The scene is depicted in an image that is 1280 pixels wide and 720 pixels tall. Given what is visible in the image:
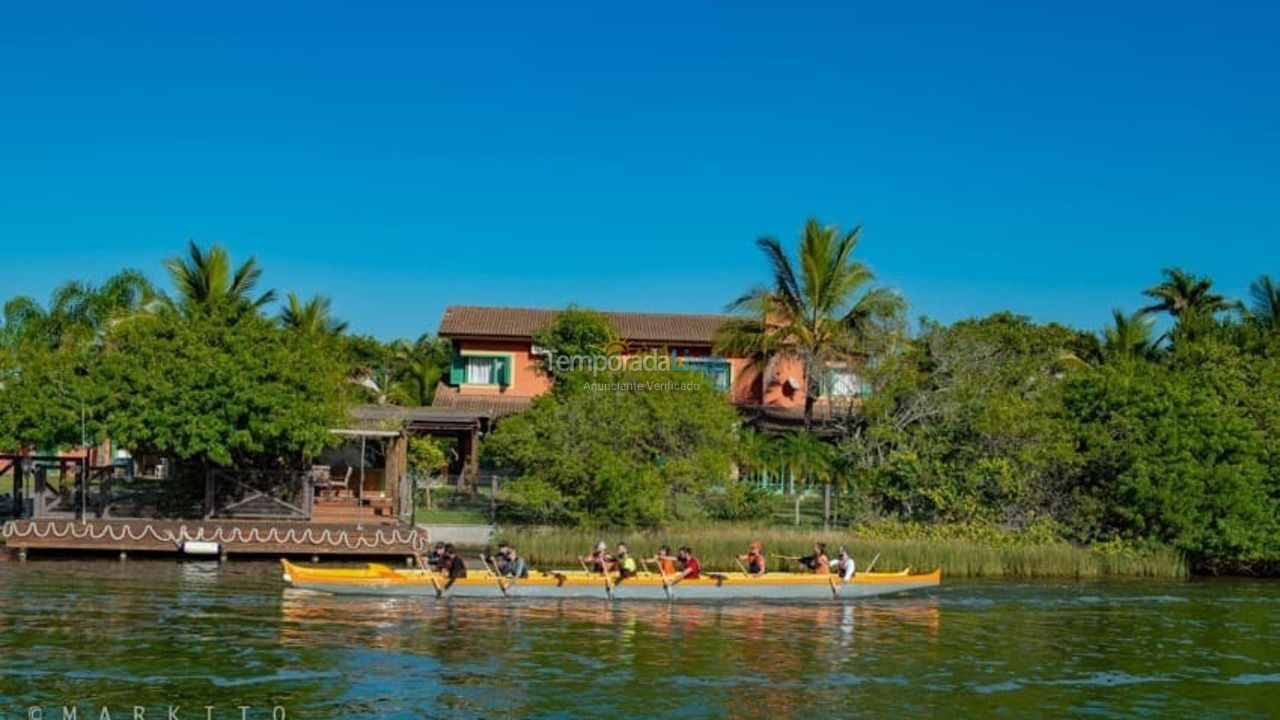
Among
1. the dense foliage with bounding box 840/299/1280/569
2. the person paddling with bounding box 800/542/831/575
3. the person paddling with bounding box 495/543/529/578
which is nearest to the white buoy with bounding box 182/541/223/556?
the person paddling with bounding box 495/543/529/578

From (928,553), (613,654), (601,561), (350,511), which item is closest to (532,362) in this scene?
(350,511)

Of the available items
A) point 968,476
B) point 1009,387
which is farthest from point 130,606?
point 1009,387

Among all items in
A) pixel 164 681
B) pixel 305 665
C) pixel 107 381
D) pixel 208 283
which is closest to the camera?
pixel 164 681

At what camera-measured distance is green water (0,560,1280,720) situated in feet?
60.1

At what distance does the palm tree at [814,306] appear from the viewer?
48375mm

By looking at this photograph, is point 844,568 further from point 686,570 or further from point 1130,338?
point 1130,338

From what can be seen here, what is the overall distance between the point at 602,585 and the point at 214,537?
39.1 ft

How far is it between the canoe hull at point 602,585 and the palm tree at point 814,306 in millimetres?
18469

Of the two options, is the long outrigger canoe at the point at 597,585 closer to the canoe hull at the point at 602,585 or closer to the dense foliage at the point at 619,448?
the canoe hull at the point at 602,585

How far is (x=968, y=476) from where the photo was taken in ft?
123

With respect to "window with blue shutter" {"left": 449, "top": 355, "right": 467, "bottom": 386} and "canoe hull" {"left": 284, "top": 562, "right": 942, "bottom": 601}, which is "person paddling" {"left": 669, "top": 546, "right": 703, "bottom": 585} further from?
"window with blue shutter" {"left": 449, "top": 355, "right": 467, "bottom": 386}

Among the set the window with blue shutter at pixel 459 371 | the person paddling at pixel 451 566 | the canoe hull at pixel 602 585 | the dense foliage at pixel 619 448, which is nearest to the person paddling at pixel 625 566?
the canoe hull at pixel 602 585

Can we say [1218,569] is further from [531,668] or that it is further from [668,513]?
[531,668]

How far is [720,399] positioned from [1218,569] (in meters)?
15.4
